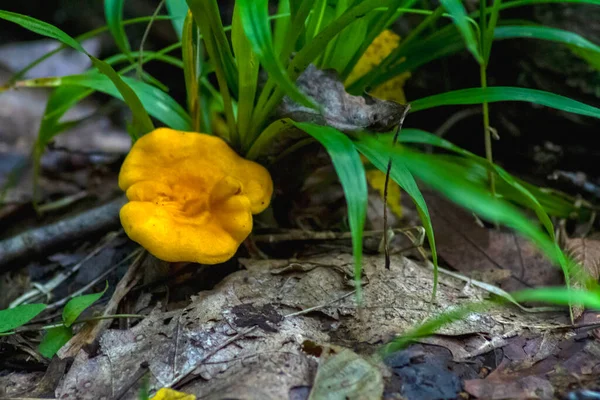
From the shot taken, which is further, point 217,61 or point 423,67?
point 423,67

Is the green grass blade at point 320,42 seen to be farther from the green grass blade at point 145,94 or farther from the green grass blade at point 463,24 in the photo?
the green grass blade at point 145,94

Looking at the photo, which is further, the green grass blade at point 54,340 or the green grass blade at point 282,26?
the green grass blade at point 282,26

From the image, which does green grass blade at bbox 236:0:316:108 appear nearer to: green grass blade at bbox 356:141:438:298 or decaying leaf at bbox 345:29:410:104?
green grass blade at bbox 356:141:438:298

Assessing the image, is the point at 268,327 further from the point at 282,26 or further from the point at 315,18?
the point at 282,26

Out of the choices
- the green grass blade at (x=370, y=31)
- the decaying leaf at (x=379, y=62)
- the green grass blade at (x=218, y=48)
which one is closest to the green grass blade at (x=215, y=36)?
the green grass blade at (x=218, y=48)

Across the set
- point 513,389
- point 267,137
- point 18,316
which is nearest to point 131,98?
point 267,137

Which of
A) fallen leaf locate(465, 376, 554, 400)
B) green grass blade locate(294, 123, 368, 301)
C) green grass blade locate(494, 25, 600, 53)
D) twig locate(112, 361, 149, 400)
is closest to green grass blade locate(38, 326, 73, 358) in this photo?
twig locate(112, 361, 149, 400)

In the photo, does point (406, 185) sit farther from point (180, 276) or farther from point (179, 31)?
point (179, 31)

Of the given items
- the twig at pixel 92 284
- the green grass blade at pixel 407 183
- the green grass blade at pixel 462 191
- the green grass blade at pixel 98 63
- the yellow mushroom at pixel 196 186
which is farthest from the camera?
the twig at pixel 92 284

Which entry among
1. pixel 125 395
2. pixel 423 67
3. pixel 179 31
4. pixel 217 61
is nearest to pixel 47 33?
pixel 217 61
